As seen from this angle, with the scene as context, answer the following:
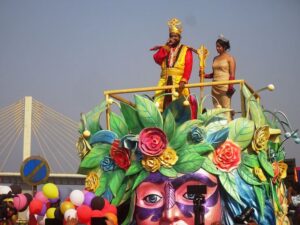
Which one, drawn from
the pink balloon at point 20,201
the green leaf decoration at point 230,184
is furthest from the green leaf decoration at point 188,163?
the pink balloon at point 20,201

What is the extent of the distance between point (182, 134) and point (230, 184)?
4.17 ft

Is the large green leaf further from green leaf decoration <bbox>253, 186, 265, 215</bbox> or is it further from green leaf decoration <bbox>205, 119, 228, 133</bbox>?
green leaf decoration <bbox>253, 186, 265, 215</bbox>

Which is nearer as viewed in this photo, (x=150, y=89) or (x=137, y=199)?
(x=137, y=199)

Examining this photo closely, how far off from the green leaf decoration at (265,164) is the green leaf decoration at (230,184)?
0.72m

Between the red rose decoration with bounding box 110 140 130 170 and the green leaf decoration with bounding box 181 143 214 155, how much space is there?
3.94 ft

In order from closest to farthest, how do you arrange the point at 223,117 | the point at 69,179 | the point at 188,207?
the point at 188,207, the point at 223,117, the point at 69,179

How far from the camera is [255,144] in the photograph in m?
12.0

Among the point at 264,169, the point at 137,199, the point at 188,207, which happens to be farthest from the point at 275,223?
the point at 137,199

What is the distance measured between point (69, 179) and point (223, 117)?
97.0 ft

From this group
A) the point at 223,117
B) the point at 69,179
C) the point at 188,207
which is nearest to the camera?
the point at 188,207

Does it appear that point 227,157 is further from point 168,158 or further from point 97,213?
point 97,213

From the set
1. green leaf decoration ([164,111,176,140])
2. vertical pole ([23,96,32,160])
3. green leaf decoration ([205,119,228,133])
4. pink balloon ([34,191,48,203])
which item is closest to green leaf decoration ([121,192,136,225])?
green leaf decoration ([164,111,176,140])

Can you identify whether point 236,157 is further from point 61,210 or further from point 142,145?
point 61,210

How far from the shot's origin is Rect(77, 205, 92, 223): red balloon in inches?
448
